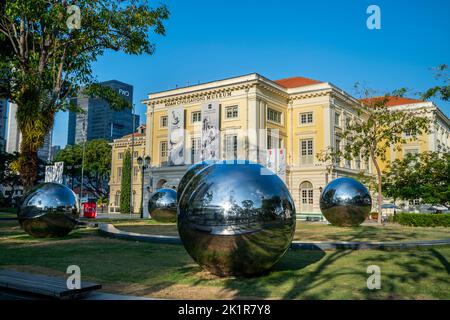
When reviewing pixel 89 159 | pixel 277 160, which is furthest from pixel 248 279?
pixel 89 159

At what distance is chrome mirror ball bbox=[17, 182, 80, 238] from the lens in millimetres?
13156

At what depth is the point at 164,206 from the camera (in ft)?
79.3

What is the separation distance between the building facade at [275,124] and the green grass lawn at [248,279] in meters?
34.2

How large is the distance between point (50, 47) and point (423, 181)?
98.0 ft

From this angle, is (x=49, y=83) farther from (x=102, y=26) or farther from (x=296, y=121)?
(x=296, y=121)

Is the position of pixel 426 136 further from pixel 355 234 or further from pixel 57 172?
pixel 57 172

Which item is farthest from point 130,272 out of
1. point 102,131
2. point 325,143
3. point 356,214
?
point 102,131

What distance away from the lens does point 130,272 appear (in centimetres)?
797

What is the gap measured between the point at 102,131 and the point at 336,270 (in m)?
124

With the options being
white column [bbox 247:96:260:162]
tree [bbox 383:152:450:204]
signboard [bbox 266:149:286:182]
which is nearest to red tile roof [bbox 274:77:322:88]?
white column [bbox 247:96:260:162]

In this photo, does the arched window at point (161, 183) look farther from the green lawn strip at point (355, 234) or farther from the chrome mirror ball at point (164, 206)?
the green lawn strip at point (355, 234)

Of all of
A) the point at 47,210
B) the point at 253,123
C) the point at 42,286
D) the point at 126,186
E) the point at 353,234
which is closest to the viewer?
the point at 42,286

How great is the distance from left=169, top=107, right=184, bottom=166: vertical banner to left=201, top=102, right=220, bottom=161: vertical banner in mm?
4424

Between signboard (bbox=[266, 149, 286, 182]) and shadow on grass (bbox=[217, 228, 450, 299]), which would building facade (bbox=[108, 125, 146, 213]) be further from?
shadow on grass (bbox=[217, 228, 450, 299])
